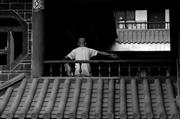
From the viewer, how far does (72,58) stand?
38.0ft

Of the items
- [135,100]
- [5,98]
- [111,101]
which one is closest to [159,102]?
[135,100]

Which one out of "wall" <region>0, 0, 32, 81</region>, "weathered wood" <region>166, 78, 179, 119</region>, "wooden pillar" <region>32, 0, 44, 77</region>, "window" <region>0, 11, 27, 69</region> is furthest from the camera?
"window" <region>0, 11, 27, 69</region>

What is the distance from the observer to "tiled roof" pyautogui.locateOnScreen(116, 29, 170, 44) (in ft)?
64.2

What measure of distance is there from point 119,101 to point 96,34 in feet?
22.1

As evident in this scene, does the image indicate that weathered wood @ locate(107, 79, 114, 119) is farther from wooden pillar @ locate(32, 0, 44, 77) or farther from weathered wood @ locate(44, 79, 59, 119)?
wooden pillar @ locate(32, 0, 44, 77)

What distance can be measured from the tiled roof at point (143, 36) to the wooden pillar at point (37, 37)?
7813 mm

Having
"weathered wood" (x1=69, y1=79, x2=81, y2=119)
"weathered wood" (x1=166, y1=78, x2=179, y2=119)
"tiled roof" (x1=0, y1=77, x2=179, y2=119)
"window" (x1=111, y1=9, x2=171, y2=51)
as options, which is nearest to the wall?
"tiled roof" (x1=0, y1=77, x2=179, y2=119)

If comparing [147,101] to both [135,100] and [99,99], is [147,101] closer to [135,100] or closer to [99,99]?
[135,100]

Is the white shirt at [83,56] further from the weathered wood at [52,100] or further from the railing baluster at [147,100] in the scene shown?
the railing baluster at [147,100]

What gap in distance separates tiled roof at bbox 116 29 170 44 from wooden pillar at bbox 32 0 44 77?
781 cm

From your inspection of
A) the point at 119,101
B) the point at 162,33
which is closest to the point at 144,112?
→ the point at 119,101

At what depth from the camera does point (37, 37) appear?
445 inches

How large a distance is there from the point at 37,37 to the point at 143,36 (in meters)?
9.48

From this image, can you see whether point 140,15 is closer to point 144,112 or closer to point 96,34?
point 96,34
